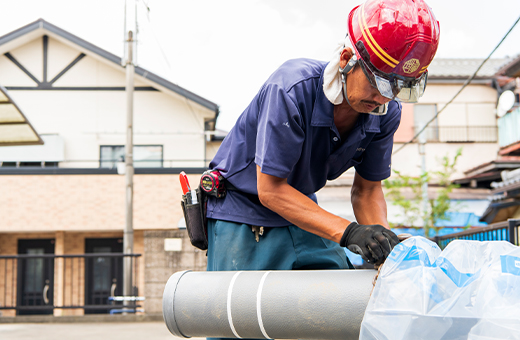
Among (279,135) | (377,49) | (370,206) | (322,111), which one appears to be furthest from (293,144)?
(370,206)

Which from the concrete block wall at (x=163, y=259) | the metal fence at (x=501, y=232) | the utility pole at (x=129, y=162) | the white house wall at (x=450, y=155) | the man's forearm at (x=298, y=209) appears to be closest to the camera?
the man's forearm at (x=298, y=209)

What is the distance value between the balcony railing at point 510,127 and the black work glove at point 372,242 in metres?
17.9

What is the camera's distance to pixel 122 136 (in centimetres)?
1788

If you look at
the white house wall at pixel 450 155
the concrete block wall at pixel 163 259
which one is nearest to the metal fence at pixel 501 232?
the concrete block wall at pixel 163 259

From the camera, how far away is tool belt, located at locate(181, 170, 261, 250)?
2.14 m

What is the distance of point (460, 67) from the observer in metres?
24.7

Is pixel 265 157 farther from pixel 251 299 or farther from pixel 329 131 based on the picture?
pixel 251 299

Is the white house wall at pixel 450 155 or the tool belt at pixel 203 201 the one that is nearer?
the tool belt at pixel 203 201

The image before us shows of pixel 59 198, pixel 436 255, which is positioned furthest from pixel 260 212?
pixel 59 198

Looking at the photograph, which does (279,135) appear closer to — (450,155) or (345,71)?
(345,71)

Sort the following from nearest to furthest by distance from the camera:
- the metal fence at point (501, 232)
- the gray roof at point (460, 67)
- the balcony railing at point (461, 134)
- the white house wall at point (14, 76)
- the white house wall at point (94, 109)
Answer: the metal fence at point (501, 232)
the white house wall at point (94, 109)
the white house wall at point (14, 76)
the balcony railing at point (461, 134)
the gray roof at point (460, 67)

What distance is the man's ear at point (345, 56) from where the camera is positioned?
1.80 metres

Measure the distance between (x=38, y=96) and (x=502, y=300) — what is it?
735 inches

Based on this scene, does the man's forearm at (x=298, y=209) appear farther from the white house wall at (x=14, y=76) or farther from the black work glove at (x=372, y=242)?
the white house wall at (x=14, y=76)
